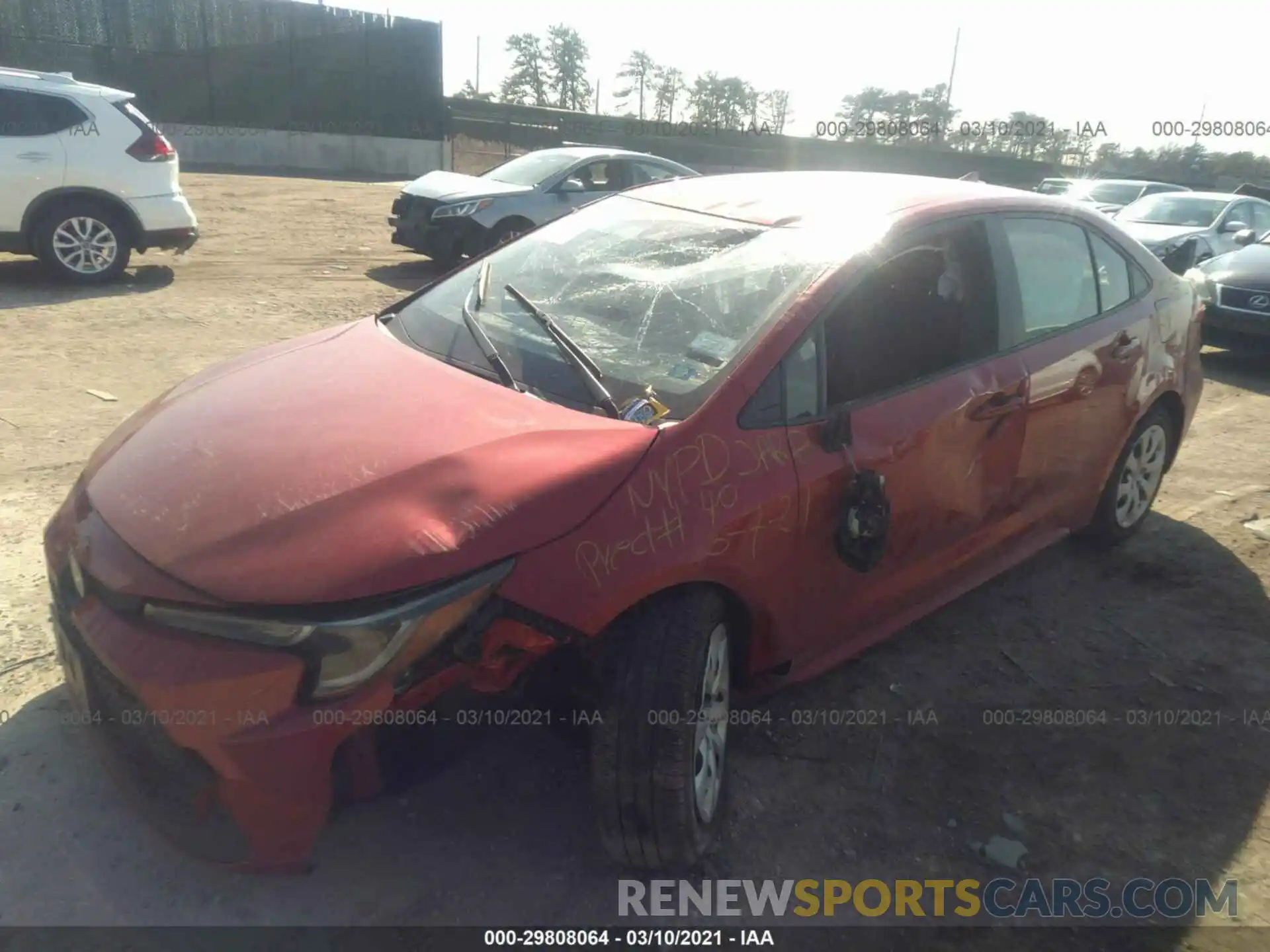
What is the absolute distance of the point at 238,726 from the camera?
1.94 meters

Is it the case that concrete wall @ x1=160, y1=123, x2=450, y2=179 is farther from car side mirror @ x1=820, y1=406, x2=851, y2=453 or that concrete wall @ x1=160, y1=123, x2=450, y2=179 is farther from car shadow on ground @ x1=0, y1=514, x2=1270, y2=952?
car side mirror @ x1=820, y1=406, x2=851, y2=453

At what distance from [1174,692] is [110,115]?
9.01 metres

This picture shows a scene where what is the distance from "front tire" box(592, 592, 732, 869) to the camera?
224 centimetres

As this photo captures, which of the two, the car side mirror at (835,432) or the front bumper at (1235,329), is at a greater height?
the car side mirror at (835,432)

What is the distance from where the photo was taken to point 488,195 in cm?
992

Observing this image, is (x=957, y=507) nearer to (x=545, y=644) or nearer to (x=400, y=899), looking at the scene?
(x=545, y=644)

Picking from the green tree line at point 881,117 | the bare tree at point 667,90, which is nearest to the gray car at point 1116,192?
the green tree line at point 881,117

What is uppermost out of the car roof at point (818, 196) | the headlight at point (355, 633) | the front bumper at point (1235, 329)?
the car roof at point (818, 196)

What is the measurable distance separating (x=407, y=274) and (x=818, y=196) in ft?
25.6

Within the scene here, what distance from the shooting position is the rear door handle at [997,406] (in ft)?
10.2

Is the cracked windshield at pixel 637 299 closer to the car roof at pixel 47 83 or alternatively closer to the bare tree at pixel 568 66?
the car roof at pixel 47 83

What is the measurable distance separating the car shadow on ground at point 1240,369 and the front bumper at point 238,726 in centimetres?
778

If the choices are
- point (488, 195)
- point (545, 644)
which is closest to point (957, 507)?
point (545, 644)

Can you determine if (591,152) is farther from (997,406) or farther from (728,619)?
(728,619)
